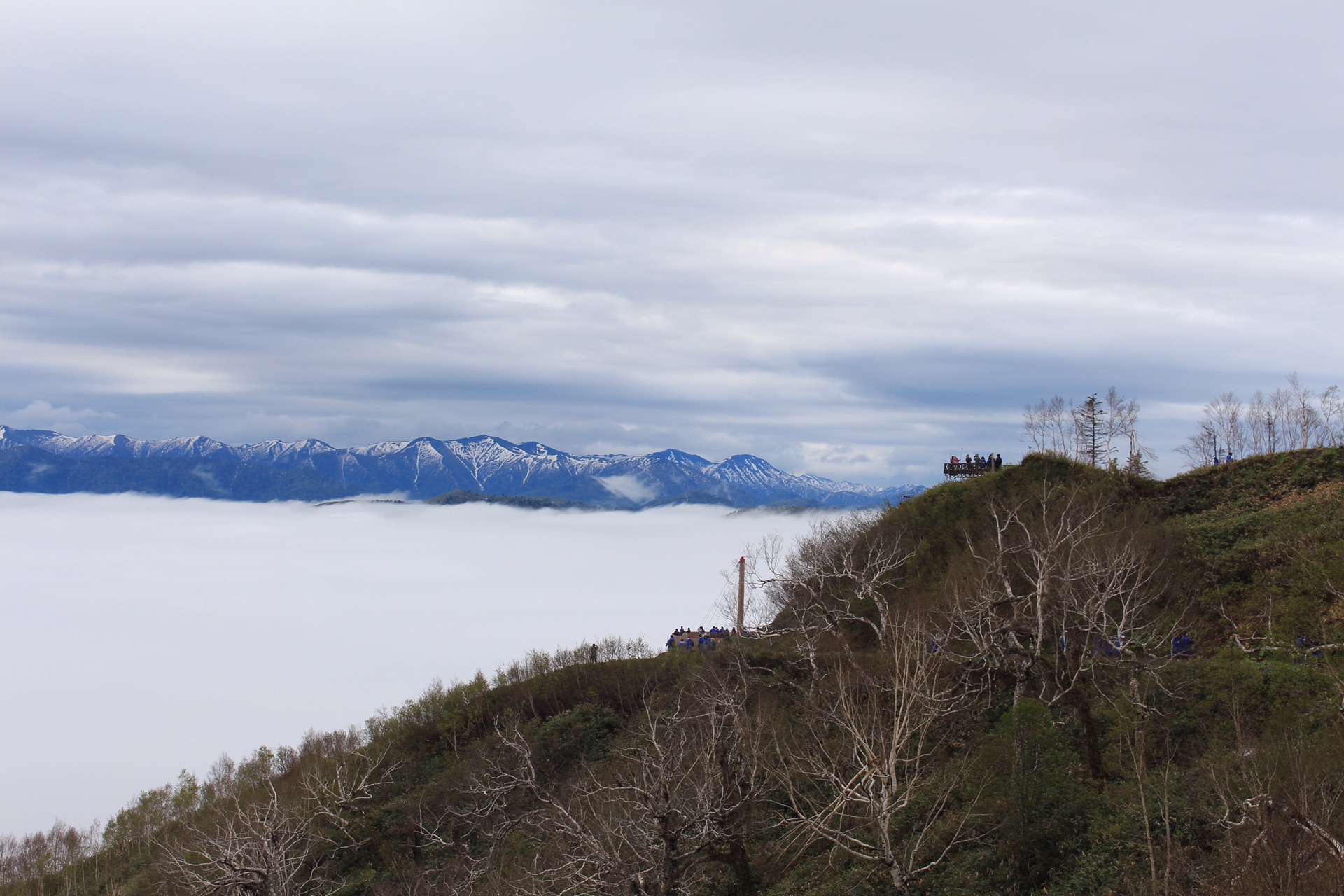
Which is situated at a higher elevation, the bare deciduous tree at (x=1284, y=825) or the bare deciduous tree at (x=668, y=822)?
the bare deciduous tree at (x=1284, y=825)

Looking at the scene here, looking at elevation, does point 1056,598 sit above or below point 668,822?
above

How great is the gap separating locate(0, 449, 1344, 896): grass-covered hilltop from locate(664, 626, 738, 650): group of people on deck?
3533 millimetres

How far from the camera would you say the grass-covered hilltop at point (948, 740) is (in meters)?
20.4

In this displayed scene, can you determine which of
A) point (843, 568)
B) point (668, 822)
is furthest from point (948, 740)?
point (843, 568)

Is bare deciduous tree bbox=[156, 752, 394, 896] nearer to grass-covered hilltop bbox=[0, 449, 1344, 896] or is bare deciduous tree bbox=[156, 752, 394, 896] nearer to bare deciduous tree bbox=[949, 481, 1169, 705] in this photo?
grass-covered hilltop bbox=[0, 449, 1344, 896]

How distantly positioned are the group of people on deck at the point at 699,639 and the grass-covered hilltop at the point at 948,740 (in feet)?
11.6

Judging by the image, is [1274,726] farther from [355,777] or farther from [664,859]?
[355,777]

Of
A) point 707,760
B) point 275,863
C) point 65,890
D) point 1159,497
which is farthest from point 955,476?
point 65,890

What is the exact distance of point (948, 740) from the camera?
32.3 metres

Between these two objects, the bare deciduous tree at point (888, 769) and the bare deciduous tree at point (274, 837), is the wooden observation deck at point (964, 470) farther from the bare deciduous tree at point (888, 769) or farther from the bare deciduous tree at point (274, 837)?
the bare deciduous tree at point (274, 837)

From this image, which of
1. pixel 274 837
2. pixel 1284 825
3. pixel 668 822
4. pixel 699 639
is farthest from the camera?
pixel 699 639

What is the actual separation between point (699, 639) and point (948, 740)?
37.8m

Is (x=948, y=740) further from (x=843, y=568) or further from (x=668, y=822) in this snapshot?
(x=843, y=568)

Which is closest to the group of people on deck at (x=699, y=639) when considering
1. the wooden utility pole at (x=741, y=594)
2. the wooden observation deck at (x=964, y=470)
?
the wooden utility pole at (x=741, y=594)
